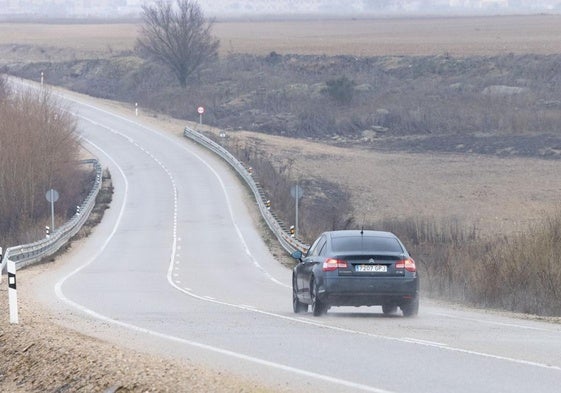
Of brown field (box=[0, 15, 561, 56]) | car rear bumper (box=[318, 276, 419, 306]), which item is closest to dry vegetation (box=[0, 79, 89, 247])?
car rear bumper (box=[318, 276, 419, 306])

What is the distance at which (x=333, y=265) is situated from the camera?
19734 mm

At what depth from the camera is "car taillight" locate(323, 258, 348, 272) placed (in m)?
19.7

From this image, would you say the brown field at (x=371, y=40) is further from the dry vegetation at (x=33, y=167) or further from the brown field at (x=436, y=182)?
the dry vegetation at (x=33, y=167)

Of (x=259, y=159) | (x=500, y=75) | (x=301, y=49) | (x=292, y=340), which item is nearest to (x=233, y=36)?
(x=301, y=49)

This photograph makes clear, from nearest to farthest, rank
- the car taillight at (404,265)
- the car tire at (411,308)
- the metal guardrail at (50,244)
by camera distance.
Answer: the car taillight at (404,265) → the car tire at (411,308) → the metal guardrail at (50,244)

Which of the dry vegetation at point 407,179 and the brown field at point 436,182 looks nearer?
the dry vegetation at point 407,179

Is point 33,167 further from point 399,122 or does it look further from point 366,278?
point 366,278

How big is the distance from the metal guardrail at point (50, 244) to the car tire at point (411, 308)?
479 inches

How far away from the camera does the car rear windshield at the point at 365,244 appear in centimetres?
2006

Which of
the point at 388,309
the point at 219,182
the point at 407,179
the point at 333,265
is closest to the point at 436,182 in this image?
Answer: the point at 407,179

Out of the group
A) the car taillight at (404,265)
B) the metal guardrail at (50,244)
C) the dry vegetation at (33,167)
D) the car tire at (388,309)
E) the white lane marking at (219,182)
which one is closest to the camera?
the car taillight at (404,265)

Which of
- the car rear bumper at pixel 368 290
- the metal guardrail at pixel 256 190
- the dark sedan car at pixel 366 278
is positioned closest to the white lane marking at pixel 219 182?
the metal guardrail at pixel 256 190

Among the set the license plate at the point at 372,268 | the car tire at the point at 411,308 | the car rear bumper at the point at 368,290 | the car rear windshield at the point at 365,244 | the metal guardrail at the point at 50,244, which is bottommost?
the metal guardrail at the point at 50,244

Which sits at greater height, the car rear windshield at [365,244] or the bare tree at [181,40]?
the bare tree at [181,40]
